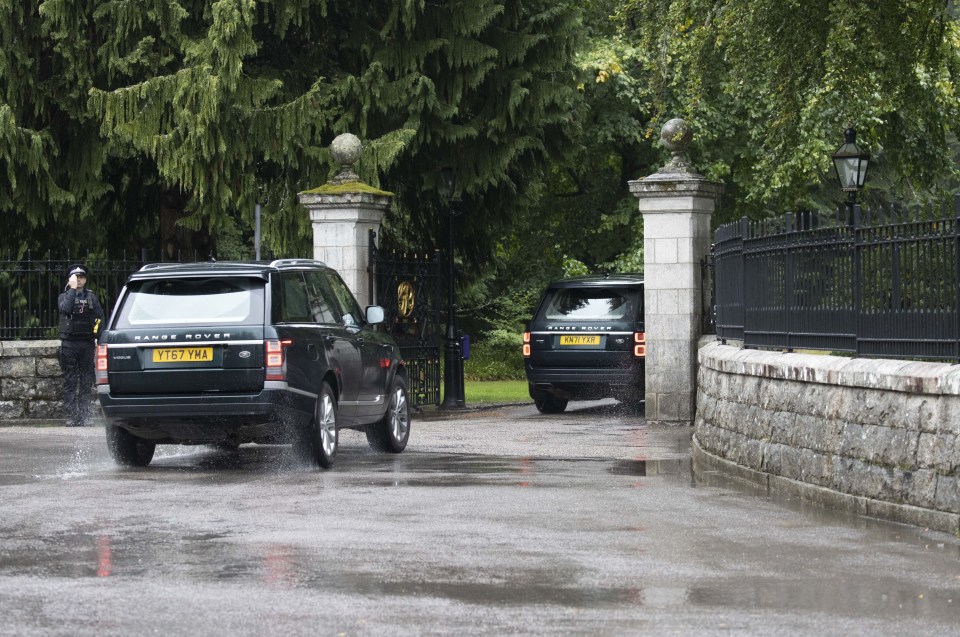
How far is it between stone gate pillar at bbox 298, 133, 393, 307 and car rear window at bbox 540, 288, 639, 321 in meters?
2.56

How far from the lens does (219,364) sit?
1398cm

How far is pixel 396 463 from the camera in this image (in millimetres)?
14992

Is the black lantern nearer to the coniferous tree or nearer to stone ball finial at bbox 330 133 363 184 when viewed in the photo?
the coniferous tree

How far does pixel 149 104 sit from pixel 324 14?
105 inches

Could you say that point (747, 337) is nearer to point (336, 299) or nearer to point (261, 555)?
point (336, 299)

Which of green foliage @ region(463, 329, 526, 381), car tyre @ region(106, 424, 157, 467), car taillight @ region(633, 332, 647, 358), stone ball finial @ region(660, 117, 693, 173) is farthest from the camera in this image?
green foliage @ region(463, 329, 526, 381)

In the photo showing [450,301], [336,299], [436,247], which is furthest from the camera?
[436,247]

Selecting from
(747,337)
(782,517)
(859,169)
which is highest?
(859,169)

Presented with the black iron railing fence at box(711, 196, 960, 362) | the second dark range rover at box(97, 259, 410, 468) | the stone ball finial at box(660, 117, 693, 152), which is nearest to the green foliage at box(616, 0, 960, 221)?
the stone ball finial at box(660, 117, 693, 152)

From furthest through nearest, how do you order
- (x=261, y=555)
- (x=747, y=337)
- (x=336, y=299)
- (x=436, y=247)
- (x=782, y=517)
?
1. (x=436, y=247)
2. (x=336, y=299)
3. (x=747, y=337)
4. (x=782, y=517)
5. (x=261, y=555)

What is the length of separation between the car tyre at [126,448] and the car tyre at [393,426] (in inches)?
86.9

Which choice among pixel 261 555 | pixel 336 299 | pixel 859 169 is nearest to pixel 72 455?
pixel 336 299

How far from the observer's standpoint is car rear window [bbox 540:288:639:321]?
22375 millimetres

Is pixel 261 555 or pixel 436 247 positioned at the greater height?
pixel 436 247
